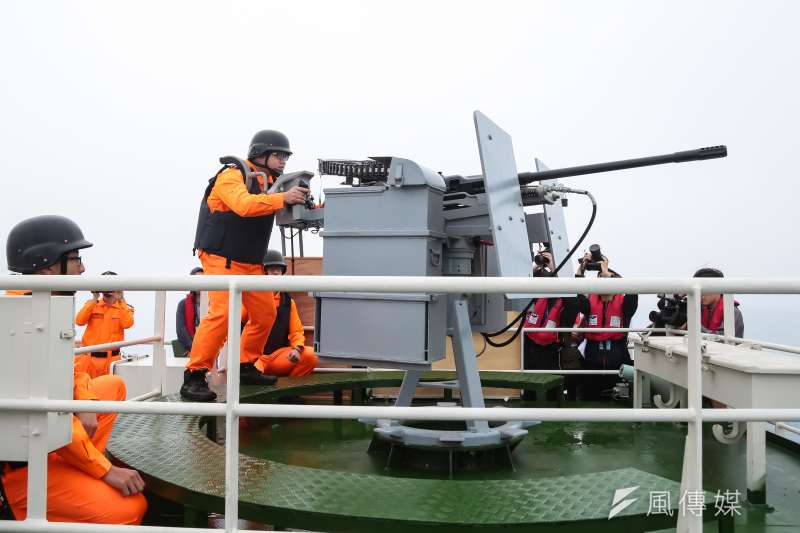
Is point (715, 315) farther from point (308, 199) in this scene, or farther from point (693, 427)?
point (693, 427)

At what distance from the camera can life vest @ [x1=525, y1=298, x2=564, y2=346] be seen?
20.2 feet

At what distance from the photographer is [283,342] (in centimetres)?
556

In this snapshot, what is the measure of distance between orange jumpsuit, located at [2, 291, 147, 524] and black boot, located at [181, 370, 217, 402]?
1591 mm

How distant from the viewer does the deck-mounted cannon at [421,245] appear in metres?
3.25

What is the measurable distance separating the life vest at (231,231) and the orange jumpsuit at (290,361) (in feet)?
4.70

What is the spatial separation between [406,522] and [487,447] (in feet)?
4.30

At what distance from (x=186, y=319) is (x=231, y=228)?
285cm

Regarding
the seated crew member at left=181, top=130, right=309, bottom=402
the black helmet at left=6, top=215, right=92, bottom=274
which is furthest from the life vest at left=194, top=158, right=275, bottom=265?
the black helmet at left=6, top=215, right=92, bottom=274

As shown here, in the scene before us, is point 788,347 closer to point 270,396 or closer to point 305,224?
point 305,224

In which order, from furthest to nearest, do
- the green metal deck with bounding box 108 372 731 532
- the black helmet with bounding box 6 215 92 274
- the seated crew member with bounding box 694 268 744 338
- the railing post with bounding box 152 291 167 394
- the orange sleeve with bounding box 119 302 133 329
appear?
the orange sleeve with bounding box 119 302 133 329, the seated crew member with bounding box 694 268 744 338, the railing post with bounding box 152 291 167 394, the black helmet with bounding box 6 215 92 274, the green metal deck with bounding box 108 372 731 532

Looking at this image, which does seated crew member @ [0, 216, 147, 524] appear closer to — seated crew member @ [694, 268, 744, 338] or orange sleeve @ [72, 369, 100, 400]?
orange sleeve @ [72, 369, 100, 400]

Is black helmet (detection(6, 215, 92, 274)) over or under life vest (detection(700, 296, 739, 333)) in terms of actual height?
over
